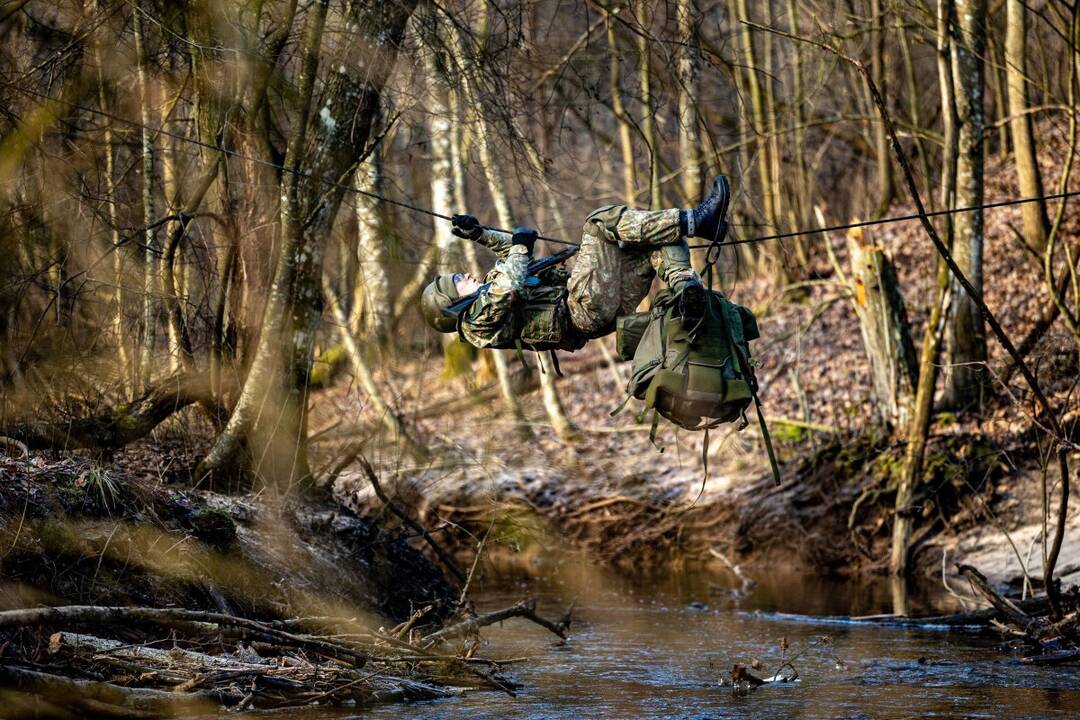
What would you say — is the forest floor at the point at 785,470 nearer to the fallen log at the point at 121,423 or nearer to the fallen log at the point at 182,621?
the fallen log at the point at 121,423

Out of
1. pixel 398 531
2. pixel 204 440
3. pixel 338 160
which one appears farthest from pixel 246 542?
pixel 338 160

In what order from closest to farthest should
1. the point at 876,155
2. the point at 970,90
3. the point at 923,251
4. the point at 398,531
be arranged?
the point at 398,531 < the point at 970,90 < the point at 923,251 < the point at 876,155

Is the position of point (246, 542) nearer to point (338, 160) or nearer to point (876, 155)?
point (338, 160)

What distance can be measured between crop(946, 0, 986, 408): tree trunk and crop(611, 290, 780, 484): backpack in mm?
7323

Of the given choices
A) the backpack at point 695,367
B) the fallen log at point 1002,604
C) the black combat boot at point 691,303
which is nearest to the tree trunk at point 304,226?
the backpack at point 695,367

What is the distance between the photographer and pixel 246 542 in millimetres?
10445

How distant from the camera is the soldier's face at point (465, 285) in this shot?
323 inches

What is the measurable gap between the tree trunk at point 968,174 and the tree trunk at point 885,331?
529 millimetres

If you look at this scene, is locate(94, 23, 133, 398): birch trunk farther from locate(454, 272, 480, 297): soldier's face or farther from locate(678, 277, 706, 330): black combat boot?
locate(678, 277, 706, 330): black combat boot

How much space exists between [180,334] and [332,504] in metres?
2.10

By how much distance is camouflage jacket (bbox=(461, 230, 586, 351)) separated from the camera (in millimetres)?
7922

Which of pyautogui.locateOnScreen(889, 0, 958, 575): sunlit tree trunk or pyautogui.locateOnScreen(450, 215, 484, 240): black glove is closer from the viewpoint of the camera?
pyautogui.locateOnScreen(450, 215, 484, 240): black glove

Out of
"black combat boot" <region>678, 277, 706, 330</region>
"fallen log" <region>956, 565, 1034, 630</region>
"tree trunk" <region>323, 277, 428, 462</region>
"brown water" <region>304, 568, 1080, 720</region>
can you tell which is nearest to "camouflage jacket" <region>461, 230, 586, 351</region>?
"black combat boot" <region>678, 277, 706, 330</region>

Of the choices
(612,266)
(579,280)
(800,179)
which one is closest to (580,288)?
(579,280)
